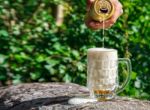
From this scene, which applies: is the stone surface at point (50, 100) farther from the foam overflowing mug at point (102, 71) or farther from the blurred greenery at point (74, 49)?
the blurred greenery at point (74, 49)

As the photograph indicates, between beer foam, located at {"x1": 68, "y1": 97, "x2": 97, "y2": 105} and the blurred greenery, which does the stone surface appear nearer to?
beer foam, located at {"x1": 68, "y1": 97, "x2": 97, "y2": 105}

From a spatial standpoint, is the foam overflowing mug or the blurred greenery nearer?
the foam overflowing mug

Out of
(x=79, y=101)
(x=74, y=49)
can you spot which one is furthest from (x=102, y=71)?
(x=74, y=49)

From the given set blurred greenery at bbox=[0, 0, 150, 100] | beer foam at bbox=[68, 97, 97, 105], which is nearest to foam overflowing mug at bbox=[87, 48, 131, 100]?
beer foam at bbox=[68, 97, 97, 105]

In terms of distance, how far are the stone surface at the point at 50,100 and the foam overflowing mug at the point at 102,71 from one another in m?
0.06

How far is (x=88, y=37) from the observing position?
202 inches

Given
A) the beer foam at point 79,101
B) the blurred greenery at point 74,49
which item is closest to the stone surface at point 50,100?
the beer foam at point 79,101

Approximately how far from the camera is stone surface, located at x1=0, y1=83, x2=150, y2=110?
2.90m

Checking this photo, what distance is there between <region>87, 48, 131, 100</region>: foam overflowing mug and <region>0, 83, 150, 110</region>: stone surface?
0.20ft

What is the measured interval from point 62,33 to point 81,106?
96.9 inches

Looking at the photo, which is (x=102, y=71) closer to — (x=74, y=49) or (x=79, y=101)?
(x=79, y=101)

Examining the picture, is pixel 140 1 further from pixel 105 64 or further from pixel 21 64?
pixel 105 64

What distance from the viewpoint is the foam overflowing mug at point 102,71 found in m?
2.85

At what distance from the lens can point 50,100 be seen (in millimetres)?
3064
